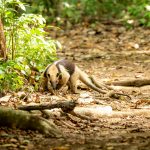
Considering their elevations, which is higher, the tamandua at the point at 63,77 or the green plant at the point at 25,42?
the green plant at the point at 25,42

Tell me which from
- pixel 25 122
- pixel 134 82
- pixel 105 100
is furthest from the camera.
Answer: pixel 134 82

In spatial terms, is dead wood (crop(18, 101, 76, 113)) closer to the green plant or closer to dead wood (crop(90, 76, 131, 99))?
the green plant

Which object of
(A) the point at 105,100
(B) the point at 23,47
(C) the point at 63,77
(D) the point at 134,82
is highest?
(B) the point at 23,47

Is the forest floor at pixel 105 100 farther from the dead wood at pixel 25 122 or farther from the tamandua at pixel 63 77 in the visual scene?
the tamandua at pixel 63 77

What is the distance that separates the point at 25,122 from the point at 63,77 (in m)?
3.42

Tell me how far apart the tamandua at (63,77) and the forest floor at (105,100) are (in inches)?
7.8

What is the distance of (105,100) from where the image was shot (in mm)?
7965

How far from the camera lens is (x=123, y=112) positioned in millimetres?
6633

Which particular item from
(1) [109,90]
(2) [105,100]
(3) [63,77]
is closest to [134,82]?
(1) [109,90]

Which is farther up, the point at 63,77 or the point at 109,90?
the point at 63,77

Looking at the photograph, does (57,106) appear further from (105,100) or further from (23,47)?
(23,47)

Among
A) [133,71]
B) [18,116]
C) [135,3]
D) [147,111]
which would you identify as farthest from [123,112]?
[135,3]

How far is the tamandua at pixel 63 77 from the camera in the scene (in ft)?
28.3

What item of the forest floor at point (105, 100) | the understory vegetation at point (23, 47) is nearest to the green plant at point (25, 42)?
the understory vegetation at point (23, 47)
